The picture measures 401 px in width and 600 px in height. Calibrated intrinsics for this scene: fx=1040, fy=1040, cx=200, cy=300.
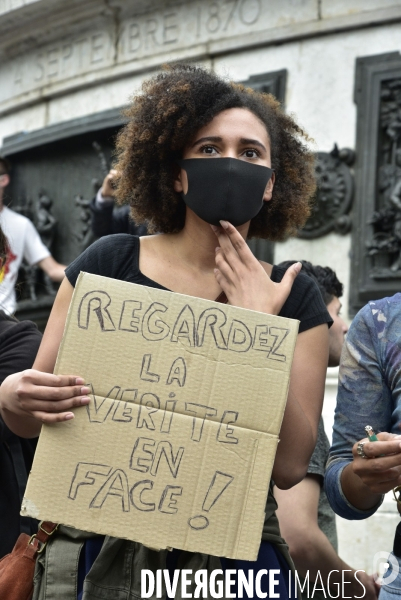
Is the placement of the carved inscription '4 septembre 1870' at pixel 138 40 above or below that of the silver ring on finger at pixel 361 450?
above

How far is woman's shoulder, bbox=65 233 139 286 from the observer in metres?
2.77

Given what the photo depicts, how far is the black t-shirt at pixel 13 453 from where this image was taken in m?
3.03

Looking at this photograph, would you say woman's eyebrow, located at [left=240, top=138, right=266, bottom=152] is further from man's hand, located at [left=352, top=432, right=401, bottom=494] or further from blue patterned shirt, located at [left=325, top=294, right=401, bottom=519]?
man's hand, located at [left=352, top=432, right=401, bottom=494]

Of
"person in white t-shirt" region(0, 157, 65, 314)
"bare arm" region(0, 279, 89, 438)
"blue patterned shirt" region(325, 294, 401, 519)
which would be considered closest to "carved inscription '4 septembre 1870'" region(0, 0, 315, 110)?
"person in white t-shirt" region(0, 157, 65, 314)

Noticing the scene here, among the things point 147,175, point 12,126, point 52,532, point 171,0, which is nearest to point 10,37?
point 12,126

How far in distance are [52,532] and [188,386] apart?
0.53m

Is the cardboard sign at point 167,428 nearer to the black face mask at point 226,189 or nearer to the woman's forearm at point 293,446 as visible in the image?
the woman's forearm at point 293,446

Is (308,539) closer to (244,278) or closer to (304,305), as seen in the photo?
(304,305)

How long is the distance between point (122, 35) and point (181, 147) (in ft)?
14.1

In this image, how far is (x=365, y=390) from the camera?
269 cm

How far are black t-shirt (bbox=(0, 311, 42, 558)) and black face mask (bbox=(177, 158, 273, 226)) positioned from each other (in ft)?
2.62

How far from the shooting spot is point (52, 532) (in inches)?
101

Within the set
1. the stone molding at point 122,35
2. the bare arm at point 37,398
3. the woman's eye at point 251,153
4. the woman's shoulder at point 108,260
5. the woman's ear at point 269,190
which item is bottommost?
the bare arm at point 37,398

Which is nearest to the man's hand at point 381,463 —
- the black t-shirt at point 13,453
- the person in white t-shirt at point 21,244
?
the black t-shirt at point 13,453
